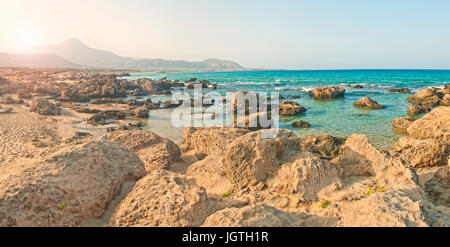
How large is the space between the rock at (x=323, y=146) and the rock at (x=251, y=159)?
4332mm

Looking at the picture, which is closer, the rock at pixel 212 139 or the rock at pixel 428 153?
the rock at pixel 428 153

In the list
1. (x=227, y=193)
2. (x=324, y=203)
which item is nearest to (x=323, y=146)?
(x=324, y=203)

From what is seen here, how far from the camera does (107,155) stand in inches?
219

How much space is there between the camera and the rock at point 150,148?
7.87 m

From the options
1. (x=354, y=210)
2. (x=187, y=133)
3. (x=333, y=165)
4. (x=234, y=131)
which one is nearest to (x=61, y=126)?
(x=187, y=133)

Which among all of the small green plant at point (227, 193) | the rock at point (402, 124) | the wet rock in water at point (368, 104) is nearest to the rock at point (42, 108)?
the small green plant at point (227, 193)

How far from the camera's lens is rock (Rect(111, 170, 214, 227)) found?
3967 mm

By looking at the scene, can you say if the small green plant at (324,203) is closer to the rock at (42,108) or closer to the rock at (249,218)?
the rock at (249,218)

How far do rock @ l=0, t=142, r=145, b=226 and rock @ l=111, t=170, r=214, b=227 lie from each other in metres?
0.58

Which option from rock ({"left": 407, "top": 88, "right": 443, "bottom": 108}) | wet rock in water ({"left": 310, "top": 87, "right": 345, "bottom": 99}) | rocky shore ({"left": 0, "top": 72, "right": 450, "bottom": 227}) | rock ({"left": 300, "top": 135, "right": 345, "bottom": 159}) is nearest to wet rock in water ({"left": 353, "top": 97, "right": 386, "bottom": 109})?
rock ({"left": 407, "top": 88, "right": 443, "bottom": 108})

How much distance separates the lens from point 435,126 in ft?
35.3
